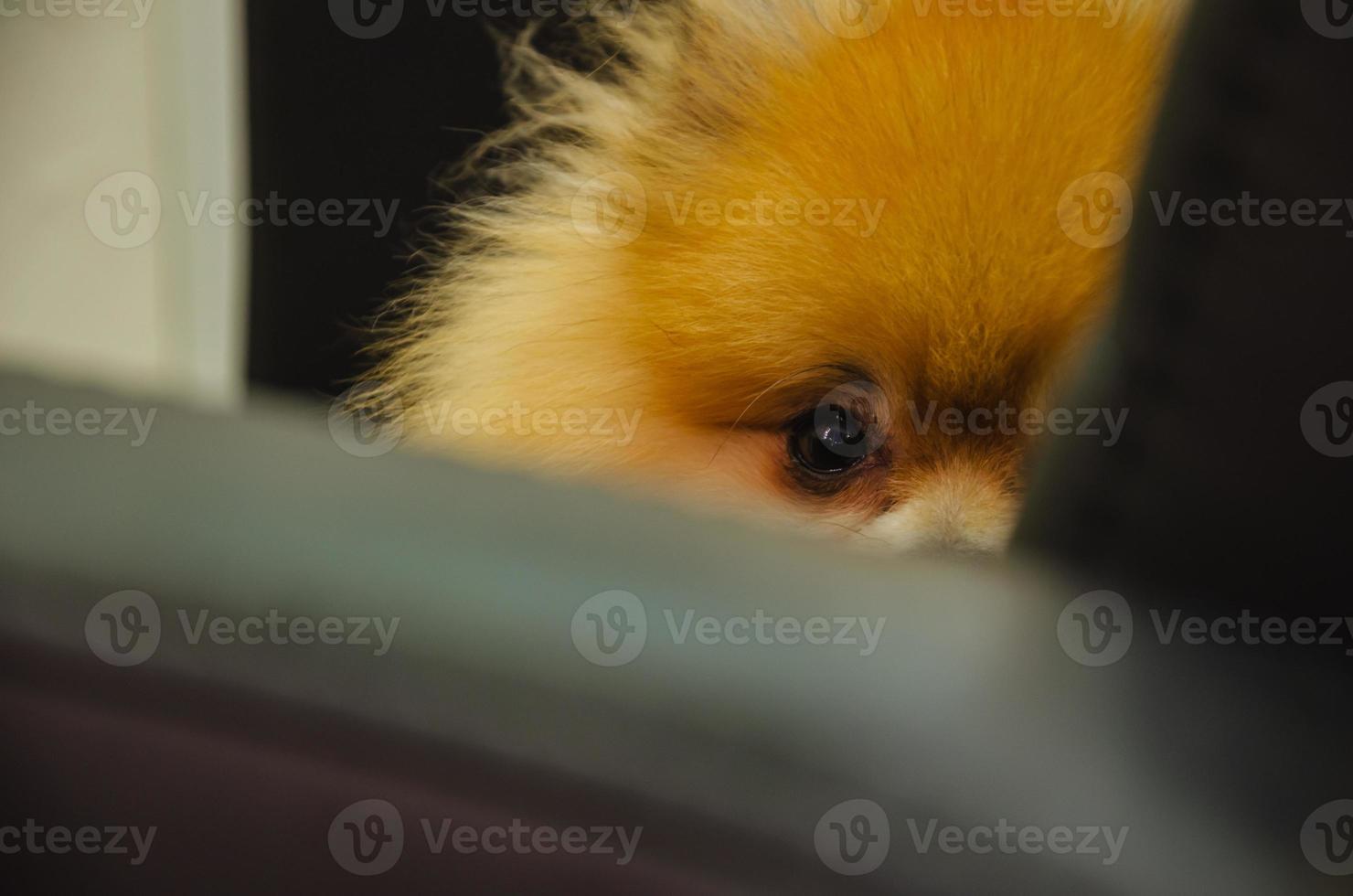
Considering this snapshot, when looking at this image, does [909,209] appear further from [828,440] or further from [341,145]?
[341,145]

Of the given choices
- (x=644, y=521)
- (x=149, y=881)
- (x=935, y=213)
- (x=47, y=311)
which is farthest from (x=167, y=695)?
(x=47, y=311)

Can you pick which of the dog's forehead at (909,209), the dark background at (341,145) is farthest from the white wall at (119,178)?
the dog's forehead at (909,209)

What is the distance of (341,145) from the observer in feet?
6.29

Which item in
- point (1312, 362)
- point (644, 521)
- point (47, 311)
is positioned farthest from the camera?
point (47, 311)

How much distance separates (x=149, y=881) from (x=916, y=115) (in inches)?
38.5

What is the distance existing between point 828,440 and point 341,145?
3.20ft

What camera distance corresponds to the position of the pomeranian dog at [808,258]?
1.19 meters

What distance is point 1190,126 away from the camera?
40 centimetres

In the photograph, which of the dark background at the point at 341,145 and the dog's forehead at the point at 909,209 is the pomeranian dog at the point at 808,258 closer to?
the dog's forehead at the point at 909,209

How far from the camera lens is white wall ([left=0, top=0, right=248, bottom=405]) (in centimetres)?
249

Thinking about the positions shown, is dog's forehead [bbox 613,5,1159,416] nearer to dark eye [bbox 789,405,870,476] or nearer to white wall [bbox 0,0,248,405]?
dark eye [bbox 789,405,870,476]

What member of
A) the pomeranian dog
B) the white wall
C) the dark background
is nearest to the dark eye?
the pomeranian dog

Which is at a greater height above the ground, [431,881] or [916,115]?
[916,115]

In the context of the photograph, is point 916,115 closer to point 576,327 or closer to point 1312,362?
point 576,327
